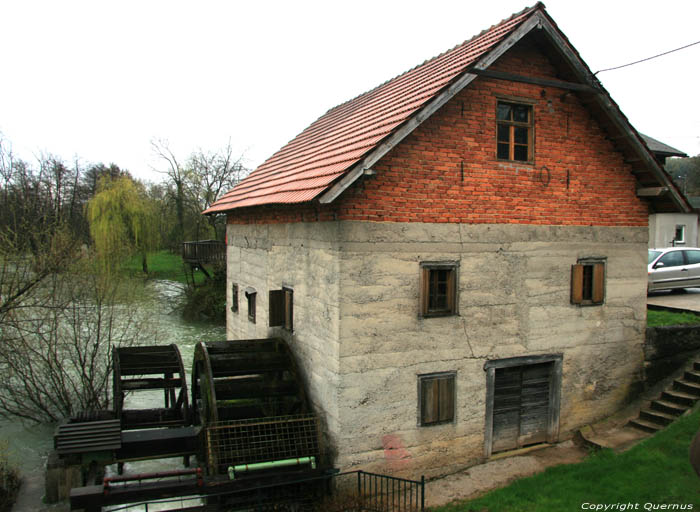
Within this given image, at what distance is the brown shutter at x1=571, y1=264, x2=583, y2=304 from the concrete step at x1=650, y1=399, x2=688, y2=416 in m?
2.53

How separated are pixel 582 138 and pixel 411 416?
19.3 ft

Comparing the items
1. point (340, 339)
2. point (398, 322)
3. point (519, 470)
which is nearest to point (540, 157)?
point (398, 322)

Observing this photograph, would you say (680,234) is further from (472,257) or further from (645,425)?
(472,257)

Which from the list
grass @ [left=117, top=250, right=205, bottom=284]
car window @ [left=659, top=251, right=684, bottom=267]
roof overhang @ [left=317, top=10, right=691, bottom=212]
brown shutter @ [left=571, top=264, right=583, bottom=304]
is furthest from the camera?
grass @ [left=117, top=250, right=205, bottom=284]

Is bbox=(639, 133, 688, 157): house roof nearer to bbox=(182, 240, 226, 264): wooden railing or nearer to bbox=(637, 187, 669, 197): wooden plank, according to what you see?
bbox=(637, 187, 669, 197): wooden plank

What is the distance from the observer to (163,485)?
7.86 metres

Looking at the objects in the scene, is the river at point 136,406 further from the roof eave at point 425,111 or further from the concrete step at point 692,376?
the concrete step at point 692,376

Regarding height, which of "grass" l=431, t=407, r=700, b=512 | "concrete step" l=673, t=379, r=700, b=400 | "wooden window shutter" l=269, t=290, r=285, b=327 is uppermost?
"wooden window shutter" l=269, t=290, r=285, b=327

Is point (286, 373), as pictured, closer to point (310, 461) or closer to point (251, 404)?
point (251, 404)

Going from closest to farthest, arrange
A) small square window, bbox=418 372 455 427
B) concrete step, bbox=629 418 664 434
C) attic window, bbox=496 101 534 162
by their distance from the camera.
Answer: small square window, bbox=418 372 455 427 < attic window, bbox=496 101 534 162 < concrete step, bbox=629 418 664 434

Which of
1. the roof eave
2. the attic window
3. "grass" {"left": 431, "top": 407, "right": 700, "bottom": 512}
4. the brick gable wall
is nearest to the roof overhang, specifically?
the roof eave

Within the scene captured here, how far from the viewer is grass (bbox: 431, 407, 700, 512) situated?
757cm

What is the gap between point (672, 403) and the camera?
1028 cm

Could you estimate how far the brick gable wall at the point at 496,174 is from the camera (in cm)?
852
